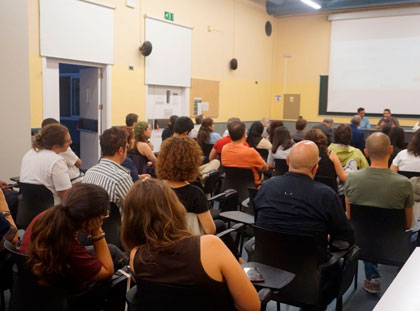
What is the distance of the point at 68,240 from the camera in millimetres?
1723

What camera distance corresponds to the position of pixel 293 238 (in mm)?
2109

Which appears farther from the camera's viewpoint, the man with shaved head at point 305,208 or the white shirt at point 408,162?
the white shirt at point 408,162

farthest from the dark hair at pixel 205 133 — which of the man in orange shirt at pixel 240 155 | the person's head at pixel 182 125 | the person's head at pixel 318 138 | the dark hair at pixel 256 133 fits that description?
the person's head at pixel 318 138

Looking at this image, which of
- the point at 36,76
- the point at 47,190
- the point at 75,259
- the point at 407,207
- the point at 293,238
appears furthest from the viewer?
the point at 36,76

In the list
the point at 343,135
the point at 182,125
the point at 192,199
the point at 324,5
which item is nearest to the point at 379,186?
the point at 192,199

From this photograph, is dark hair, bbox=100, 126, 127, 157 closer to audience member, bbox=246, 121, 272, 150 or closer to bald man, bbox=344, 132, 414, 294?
bald man, bbox=344, 132, 414, 294

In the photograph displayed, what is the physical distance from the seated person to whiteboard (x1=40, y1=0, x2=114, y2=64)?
548 cm

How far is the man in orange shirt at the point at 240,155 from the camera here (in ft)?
14.1

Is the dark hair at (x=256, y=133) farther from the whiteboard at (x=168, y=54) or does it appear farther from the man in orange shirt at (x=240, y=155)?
the whiteboard at (x=168, y=54)

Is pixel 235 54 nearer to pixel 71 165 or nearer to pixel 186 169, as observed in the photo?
pixel 71 165

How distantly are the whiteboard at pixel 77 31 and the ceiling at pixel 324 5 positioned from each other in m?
5.84

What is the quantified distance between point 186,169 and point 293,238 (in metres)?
0.78

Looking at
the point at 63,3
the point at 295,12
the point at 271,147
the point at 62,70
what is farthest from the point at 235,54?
the point at 271,147

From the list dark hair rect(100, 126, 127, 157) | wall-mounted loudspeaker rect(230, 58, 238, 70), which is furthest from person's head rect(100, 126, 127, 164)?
wall-mounted loudspeaker rect(230, 58, 238, 70)
